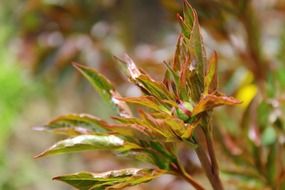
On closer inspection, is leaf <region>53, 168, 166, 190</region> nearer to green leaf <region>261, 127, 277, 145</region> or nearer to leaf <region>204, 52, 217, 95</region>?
leaf <region>204, 52, 217, 95</region>

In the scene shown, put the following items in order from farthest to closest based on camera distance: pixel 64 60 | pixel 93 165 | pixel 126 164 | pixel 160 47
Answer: pixel 93 165 < pixel 160 47 < pixel 64 60 < pixel 126 164

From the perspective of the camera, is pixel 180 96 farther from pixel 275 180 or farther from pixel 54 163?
pixel 54 163

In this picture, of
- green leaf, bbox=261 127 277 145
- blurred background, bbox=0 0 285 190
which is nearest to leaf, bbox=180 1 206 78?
blurred background, bbox=0 0 285 190

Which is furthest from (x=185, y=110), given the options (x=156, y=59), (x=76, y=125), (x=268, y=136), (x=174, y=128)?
(x=156, y=59)

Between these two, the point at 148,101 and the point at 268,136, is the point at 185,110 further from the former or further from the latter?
the point at 268,136

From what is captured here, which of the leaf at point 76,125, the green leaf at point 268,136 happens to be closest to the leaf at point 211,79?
the leaf at point 76,125

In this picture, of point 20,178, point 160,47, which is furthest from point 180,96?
point 20,178
